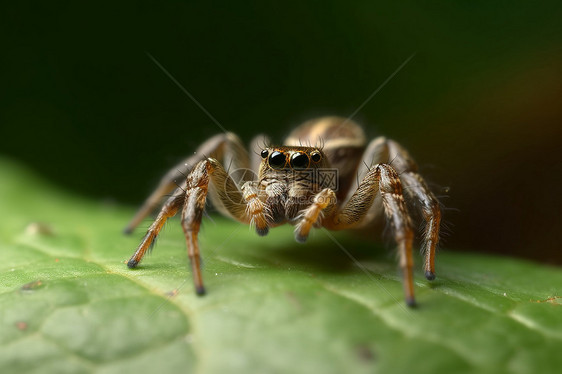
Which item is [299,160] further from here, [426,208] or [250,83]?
[250,83]

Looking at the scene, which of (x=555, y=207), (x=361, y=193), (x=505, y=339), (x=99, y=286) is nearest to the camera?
(x=505, y=339)

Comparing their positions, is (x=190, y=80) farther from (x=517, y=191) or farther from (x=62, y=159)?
(x=517, y=191)

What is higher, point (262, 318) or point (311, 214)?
point (311, 214)

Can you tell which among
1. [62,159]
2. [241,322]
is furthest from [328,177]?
[62,159]

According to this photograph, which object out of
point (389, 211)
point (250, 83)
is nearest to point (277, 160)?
point (389, 211)

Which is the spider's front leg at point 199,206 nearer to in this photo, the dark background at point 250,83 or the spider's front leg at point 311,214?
the spider's front leg at point 311,214

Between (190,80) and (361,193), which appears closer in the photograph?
(361,193)
